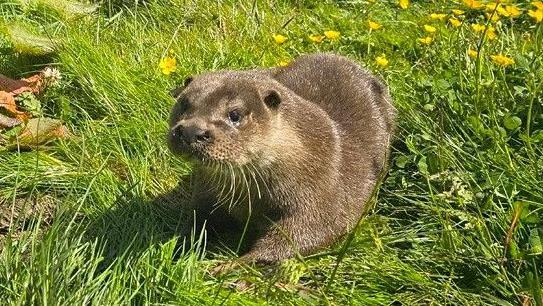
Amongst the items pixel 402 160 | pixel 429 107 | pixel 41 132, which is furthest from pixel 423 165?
pixel 41 132

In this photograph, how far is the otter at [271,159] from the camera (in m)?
3.03

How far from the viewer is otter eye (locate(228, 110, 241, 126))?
3094 millimetres

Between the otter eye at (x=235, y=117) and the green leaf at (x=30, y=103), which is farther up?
the otter eye at (x=235, y=117)

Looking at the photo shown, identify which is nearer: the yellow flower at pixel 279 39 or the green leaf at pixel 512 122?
the green leaf at pixel 512 122

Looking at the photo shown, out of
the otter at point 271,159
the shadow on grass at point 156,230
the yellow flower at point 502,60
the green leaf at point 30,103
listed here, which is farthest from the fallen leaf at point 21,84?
the yellow flower at point 502,60

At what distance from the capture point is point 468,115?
367 centimetres

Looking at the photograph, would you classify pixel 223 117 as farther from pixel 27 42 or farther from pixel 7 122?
pixel 27 42

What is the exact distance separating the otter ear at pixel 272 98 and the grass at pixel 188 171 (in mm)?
577

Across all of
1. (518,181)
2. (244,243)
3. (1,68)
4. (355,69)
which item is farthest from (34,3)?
(518,181)

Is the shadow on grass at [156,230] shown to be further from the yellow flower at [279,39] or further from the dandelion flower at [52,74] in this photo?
the yellow flower at [279,39]

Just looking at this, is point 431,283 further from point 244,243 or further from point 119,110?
point 119,110

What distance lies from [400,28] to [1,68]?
7.58 feet

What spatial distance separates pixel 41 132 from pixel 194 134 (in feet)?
4.35

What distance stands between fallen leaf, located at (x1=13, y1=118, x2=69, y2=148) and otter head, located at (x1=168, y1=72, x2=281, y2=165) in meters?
0.90
